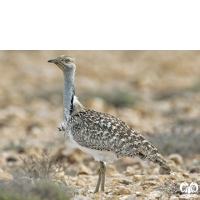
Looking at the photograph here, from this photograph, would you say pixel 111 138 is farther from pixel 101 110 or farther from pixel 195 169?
pixel 101 110

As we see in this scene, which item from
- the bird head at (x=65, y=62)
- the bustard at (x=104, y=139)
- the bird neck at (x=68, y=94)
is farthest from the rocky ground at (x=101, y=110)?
the bird head at (x=65, y=62)

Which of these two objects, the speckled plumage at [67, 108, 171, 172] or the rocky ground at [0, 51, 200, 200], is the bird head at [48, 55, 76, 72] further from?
the rocky ground at [0, 51, 200, 200]

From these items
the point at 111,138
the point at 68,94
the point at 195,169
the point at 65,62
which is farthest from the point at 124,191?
the point at 65,62

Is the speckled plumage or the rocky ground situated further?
the rocky ground

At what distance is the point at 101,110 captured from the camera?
1192 centimetres

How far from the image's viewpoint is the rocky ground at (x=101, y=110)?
5.49 meters

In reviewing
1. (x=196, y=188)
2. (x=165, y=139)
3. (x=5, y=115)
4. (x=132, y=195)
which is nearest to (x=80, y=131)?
(x=132, y=195)

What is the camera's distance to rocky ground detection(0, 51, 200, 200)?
216 inches

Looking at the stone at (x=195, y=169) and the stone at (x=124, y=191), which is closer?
the stone at (x=124, y=191)

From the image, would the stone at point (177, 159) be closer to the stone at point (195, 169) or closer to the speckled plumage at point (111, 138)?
the stone at point (195, 169)

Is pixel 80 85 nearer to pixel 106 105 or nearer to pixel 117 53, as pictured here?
pixel 106 105

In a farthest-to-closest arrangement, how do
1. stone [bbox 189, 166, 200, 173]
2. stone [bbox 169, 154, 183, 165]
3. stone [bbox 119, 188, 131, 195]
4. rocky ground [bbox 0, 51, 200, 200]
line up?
stone [bbox 169, 154, 183, 165]
stone [bbox 189, 166, 200, 173]
rocky ground [bbox 0, 51, 200, 200]
stone [bbox 119, 188, 131, 195]

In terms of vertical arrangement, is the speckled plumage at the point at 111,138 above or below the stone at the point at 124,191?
above

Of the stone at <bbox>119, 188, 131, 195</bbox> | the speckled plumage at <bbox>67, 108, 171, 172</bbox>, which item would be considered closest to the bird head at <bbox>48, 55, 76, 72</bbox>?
the speckled plumage at <bbox>67, 108, 171, 172</bbox>
